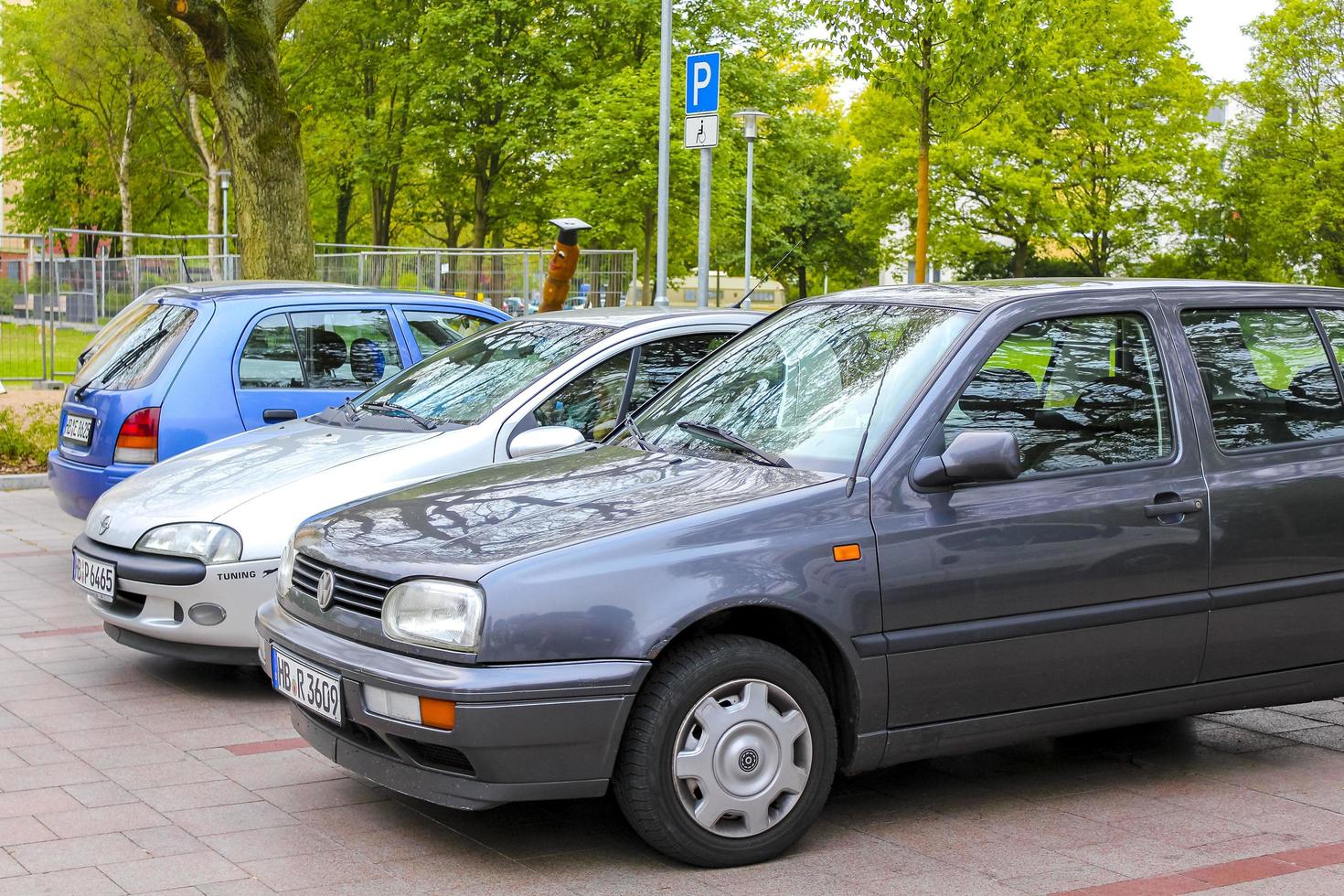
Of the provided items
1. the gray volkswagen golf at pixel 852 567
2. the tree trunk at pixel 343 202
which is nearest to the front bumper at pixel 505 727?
the gray volkswagen golf at pixel 852 567

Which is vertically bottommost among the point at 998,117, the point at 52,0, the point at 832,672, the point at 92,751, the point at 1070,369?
the point at 92,751

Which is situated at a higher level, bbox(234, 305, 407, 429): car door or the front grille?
bbox(234, 305, 407, 429): car door

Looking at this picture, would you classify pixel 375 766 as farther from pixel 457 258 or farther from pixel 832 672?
pixel 457 258

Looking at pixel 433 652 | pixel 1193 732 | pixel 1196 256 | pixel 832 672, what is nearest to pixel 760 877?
pixel 832 672

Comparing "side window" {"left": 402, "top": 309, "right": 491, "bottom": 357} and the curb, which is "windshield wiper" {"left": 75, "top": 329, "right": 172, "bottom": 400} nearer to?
"side window" {"left": 402, "top": 309, "right": 491, "bottom": 357}

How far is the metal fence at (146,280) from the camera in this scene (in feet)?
75.2

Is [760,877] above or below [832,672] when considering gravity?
below

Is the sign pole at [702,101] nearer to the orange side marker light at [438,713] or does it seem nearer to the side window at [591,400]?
the side window at [591,400]

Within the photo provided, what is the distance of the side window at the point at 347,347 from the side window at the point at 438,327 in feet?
0.50

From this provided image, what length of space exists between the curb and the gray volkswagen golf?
8905 mm

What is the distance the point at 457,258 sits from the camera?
24.3 meters

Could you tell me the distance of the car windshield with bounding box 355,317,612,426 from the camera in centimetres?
690

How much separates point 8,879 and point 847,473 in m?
2.63

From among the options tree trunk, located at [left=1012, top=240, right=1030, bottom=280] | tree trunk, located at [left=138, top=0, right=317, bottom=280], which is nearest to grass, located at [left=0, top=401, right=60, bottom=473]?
tree trunk, located at [left=138, top=0, right=317, bottom=280]
